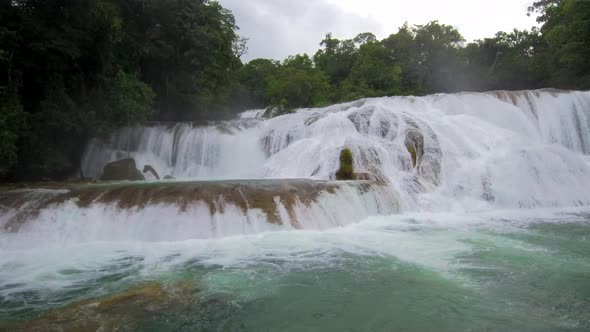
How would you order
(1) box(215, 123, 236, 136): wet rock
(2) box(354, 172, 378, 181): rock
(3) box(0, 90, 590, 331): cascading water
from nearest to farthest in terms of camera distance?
(3) box(0, 90, 590, 331): cascading water
(2) box(354, 172, 378, 181): rock
(1) box(215, 123, 236, 136): wet rock

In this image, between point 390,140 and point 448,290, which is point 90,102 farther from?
point 448,290

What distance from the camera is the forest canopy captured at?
12.2 metres

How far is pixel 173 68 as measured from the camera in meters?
20.9

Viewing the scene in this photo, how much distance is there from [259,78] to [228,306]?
1396 inches

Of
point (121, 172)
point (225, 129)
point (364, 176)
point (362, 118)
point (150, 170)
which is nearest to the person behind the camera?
point (364, 176)

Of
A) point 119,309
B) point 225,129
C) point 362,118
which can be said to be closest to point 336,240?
point 119,309

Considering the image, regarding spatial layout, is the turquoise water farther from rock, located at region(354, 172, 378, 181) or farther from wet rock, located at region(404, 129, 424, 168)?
wet rock, located at region(404, 129, 424, 168)

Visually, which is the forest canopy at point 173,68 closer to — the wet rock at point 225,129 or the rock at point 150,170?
the rock at point 150,170

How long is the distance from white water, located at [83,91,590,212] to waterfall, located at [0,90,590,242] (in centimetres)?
4

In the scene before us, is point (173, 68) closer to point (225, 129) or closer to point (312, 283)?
point (225, 129)

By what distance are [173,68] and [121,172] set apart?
29.1 ft

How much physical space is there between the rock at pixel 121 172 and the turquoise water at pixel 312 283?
722 cm

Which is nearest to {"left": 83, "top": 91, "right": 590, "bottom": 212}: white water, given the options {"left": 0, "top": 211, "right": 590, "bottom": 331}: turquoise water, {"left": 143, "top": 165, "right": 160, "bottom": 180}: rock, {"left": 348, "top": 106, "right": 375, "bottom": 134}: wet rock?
{"left": 348, "top": 106, "right": 375, "bottom": 134}: wet rock

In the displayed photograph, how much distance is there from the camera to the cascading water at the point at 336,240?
4.17 metres
